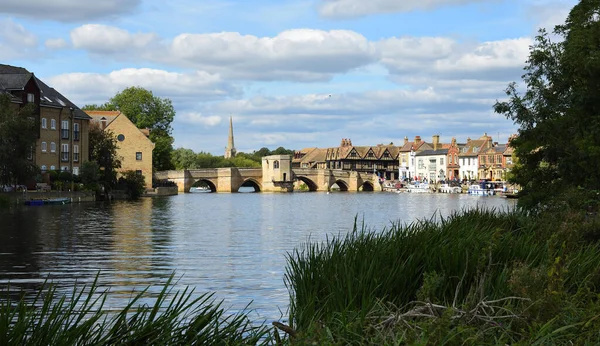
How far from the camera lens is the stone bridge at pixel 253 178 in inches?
4641

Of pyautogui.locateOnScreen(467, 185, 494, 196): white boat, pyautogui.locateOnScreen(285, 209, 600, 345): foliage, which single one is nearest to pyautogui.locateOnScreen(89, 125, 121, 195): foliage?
pyautogui.locateOnScreen(467, 185, 494, 196): white boat

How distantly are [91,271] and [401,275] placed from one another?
41.9ft

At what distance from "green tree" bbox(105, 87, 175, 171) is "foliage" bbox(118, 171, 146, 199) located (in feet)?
89.6

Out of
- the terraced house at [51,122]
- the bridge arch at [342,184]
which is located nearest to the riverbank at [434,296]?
the terraced house at [51,122]

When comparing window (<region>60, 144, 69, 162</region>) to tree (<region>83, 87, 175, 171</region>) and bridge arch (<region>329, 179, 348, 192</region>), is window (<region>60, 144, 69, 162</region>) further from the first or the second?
bridge arch (<region>329, 179, 348, 192</region>)

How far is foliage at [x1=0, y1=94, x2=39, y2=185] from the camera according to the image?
49.1 meters

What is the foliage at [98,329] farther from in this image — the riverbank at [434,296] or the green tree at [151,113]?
the green tree at [151,113]

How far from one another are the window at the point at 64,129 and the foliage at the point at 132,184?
10442mm

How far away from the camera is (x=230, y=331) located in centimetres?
698

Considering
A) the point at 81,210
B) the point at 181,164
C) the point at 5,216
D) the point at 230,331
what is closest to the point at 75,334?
the point at 230,331

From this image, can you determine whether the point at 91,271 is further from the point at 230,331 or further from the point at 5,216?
the point at 5,216

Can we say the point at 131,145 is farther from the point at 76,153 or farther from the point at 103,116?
the point at 76,153

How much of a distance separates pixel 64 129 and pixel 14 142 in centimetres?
2351

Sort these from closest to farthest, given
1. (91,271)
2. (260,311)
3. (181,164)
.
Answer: (260,311) < (91,271) < (181,164)
